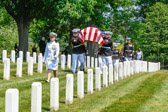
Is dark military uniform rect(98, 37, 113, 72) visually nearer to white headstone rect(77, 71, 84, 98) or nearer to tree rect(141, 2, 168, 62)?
white headstone rect(77, 71, 84, 98)

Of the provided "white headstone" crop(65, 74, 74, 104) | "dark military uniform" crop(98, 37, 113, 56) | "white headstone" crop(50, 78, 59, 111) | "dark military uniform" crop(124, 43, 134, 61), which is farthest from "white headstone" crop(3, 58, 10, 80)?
"dark military uniform" crop(124, 43, 134, 61)

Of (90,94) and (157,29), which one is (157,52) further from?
(90,94)

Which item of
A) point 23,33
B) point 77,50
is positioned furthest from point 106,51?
point 23,33

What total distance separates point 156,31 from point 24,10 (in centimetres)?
2680

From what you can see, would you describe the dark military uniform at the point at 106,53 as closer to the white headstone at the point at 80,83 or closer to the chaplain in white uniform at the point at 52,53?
the chaplain in white uniform at the point at 52,53

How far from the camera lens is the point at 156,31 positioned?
50.4 meters

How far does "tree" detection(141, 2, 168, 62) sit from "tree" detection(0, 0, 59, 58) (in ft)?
79.1

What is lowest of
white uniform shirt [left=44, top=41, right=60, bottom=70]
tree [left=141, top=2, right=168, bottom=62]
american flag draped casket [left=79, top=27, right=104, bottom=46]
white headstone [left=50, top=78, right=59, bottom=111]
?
white headstone [left=50, top=78, right=59, bottom=111]

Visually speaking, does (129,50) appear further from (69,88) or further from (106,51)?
(69,88)

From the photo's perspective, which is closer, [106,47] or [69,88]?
[69,88]

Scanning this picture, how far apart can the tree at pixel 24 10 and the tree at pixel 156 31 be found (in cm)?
2412

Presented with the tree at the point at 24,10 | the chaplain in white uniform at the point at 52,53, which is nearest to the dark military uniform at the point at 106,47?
the chaplain in white uniform at the point at 52,53

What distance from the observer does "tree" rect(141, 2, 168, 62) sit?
162 feet

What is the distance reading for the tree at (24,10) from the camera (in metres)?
27.3
